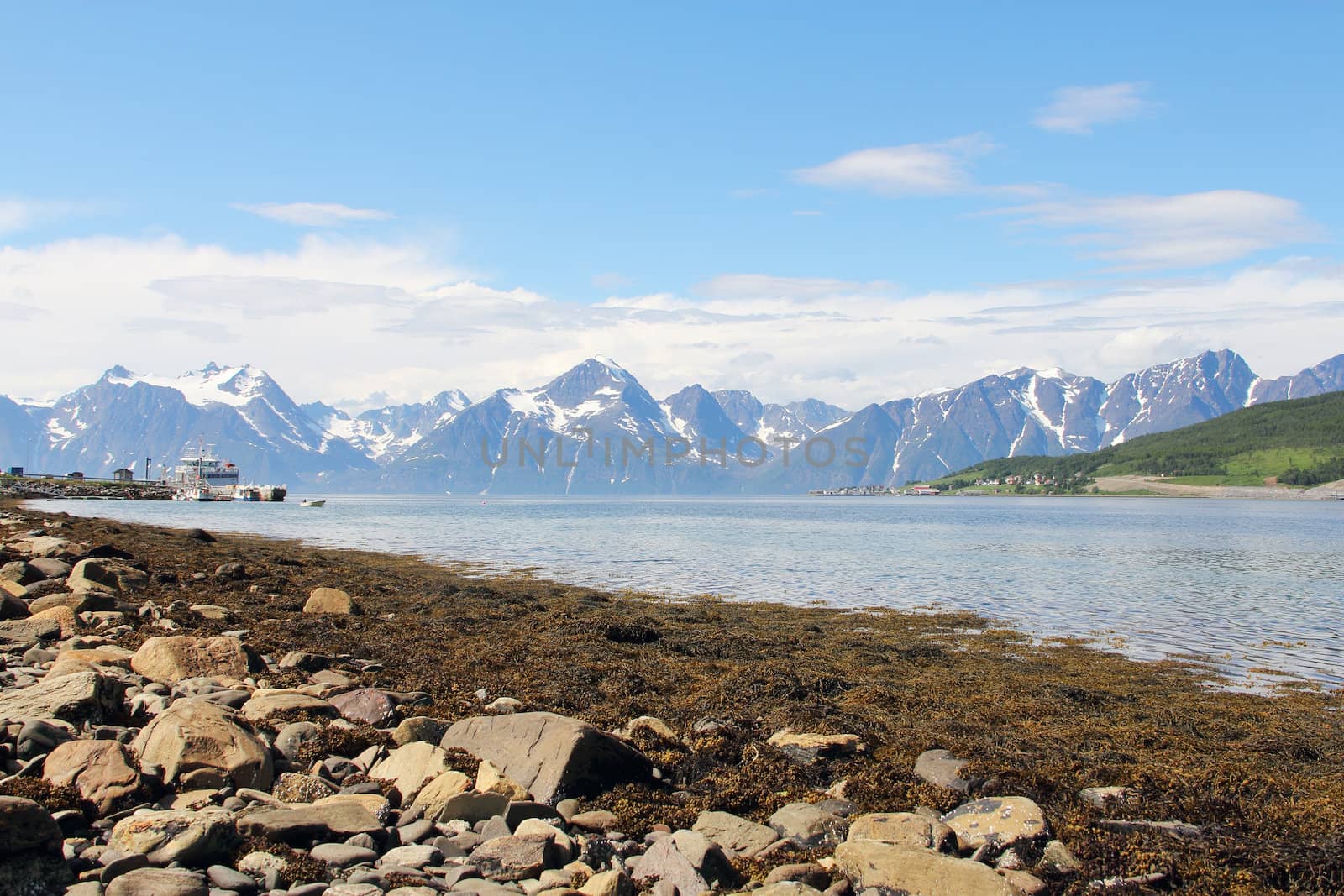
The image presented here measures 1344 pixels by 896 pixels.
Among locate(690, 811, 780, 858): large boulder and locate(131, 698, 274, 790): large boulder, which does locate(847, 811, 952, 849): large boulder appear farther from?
locate(131, 698, 274, 790): large boulder

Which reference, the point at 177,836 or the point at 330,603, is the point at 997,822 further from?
the point at 330,603

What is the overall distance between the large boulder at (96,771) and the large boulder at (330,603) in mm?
16844

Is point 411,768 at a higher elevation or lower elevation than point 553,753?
lower

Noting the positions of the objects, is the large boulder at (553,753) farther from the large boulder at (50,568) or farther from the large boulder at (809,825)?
the large boulder at (50,568)

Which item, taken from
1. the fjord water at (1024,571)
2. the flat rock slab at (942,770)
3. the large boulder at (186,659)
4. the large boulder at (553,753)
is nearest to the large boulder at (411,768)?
the large boulder at (553,753)

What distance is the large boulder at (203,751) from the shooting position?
408 inches

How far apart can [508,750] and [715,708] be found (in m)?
6.34

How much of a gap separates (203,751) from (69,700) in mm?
2881

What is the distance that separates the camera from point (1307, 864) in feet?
31.7

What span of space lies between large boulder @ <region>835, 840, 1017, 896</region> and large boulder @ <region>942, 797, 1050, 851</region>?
2.66 feet

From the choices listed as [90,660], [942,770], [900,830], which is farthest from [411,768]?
[90,660]

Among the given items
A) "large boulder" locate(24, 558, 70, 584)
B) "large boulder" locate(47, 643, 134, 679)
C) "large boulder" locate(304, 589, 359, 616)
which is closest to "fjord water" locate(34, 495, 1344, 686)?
"large boulder" locate(304, 589, 359, 616)

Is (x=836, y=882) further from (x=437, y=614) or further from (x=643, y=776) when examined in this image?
(x=437, y=614)

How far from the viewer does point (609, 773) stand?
11.6 meters
